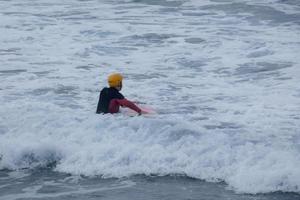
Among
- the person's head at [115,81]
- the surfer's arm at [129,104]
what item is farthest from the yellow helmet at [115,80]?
the surfer's arm at [129,104]

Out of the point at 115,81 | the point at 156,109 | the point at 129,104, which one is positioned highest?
the point at 115,81

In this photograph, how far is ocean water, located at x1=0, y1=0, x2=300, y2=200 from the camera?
28.3ft

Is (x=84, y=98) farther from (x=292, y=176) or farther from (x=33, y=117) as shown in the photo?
(x=292, y=176)

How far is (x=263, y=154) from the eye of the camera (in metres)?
9.11

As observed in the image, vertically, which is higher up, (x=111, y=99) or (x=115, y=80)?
(x=115, y=80)

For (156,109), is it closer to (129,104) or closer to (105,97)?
(129,104)

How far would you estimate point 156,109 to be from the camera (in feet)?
38.9

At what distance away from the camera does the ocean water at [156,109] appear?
8.64m

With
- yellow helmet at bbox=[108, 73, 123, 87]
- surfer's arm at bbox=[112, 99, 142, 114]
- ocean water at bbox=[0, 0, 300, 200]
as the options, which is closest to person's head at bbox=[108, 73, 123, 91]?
yellow helmet at bbox=[108, 73, 123, 87]

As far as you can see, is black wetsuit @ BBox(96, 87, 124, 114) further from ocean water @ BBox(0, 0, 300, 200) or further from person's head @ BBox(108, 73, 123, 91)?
ocean water @ BBox(0, 0, 300, 200)

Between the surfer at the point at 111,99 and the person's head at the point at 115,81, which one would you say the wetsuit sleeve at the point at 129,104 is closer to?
the surfer at the point at 111,99

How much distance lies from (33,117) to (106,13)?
44.2 feet

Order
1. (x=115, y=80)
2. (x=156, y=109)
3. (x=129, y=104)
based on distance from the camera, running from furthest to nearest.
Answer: (x=156, y=109)
(x=115, y=80)
(x=129, y=104)

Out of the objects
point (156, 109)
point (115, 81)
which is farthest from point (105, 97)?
point (156, 109)
